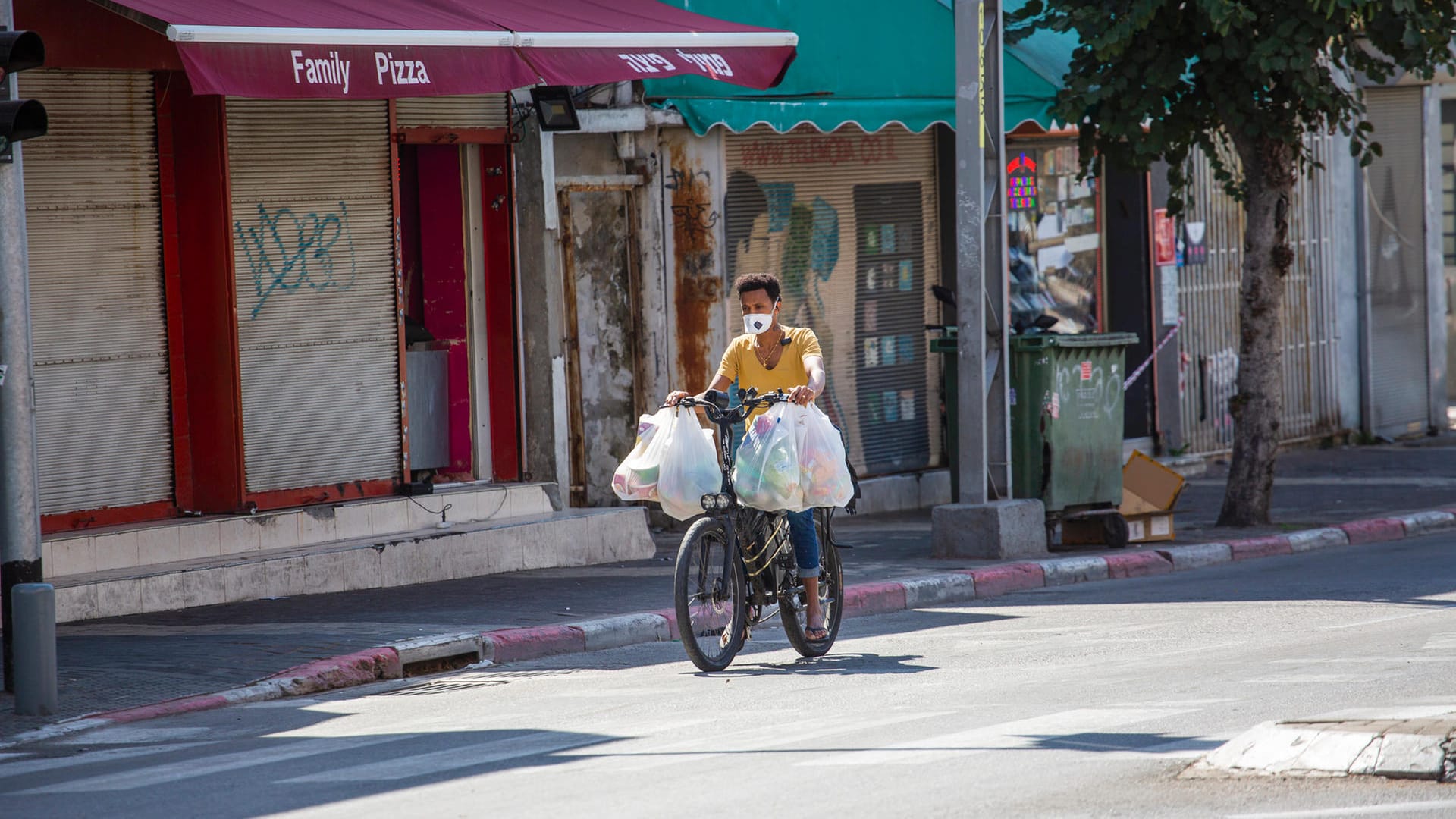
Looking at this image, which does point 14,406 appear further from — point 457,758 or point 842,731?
point 842,731

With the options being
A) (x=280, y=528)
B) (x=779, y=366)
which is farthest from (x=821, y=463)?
(x=280, y=528)

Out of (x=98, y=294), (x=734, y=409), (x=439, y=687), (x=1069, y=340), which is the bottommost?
(x=439, y=687)


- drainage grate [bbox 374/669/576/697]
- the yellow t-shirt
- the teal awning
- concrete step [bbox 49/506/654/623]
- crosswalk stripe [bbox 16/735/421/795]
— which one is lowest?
drainage grate [bbox 374/669/576/697]

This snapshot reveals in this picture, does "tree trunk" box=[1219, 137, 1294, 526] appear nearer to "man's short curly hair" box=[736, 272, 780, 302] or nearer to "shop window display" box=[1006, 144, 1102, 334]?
"shop window display" box=[1006, 144, 1102, 334]

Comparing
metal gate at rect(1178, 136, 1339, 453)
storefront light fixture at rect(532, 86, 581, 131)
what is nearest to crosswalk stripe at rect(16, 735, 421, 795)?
storefront light fixture at rect(532, 86, 581, 131)

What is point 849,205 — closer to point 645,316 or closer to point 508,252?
point 645,316

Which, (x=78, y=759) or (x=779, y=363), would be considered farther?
(x=779, y=363)

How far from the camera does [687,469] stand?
8.85 m

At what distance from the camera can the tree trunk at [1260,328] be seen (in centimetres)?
1420

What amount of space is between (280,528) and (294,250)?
1.71 metres

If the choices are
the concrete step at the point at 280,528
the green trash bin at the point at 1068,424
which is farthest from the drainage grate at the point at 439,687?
the green trash bin at the point at 1068,424

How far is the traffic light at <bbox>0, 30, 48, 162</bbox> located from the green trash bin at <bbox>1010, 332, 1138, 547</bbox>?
7189 mm

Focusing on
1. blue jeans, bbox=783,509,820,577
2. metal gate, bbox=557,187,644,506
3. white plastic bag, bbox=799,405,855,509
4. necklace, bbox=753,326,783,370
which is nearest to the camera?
white plastic bag, bbox=799,405,855,509

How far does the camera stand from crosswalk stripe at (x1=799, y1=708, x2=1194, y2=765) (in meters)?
6.54
